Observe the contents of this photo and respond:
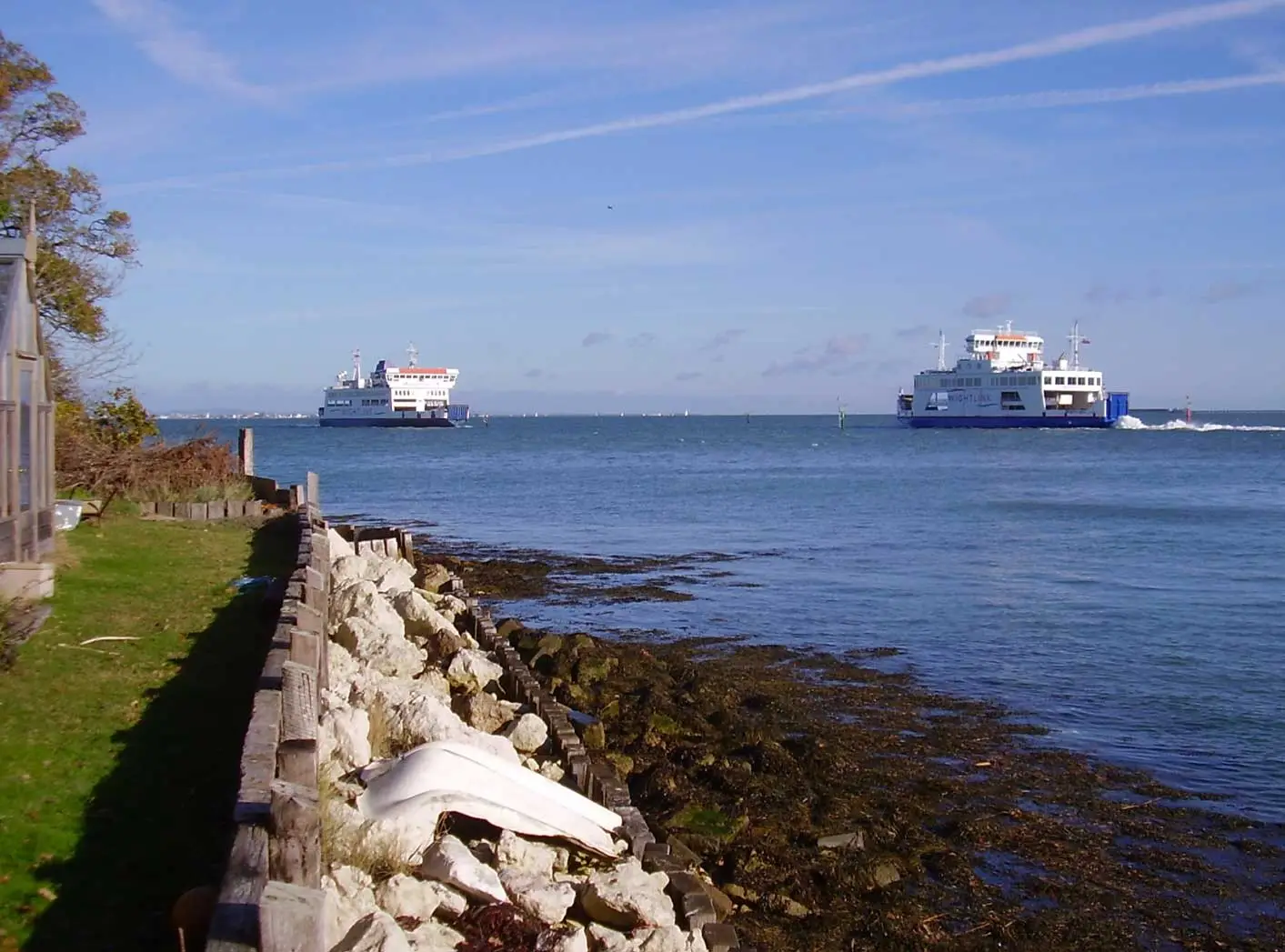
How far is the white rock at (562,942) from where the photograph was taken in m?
5.74

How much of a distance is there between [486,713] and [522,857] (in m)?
3.06

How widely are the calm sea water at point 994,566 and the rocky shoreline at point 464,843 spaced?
5.98m

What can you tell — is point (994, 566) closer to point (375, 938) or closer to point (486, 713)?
point (486, 713)

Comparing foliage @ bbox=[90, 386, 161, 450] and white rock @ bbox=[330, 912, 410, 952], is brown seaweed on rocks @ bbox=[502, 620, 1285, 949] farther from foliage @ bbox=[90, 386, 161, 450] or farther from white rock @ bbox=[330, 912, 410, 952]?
foliage @ bbox=[90, 386, 161, 450]

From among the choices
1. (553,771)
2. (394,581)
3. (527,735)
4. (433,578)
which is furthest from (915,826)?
(433,578)

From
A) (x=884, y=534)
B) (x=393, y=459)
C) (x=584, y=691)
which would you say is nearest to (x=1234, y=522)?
(x=884, y=534)

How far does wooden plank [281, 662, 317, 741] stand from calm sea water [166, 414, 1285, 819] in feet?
25.2

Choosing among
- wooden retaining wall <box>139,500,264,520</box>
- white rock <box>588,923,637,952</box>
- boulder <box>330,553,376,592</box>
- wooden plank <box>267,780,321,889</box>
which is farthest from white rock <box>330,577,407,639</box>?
wooden retaining wall <box>139,500,264,520</box>

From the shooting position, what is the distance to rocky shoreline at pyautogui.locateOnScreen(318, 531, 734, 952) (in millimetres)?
5706

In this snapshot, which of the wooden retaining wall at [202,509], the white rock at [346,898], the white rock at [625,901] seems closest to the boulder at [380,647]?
the white rock at [625,901]

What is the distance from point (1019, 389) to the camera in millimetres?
110125

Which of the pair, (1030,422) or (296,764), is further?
(1030,422)

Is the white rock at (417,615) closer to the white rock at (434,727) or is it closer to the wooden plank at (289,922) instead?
the white rock at (434,727)

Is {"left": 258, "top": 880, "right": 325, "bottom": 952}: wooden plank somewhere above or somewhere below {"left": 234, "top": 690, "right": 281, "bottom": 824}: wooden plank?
below
